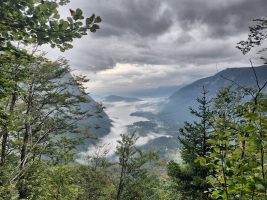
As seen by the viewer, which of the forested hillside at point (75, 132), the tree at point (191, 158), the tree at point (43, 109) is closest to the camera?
the forested hillside at point (75, 132)

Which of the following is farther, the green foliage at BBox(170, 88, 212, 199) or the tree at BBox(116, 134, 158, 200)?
the tree at BBox(116, 134, 158, 200)

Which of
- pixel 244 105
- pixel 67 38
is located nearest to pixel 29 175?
pixel 67 38

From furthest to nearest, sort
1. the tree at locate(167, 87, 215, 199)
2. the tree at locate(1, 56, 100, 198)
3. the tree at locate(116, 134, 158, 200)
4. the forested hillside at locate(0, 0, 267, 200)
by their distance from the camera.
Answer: the tree at locate(116, 134, 158, 200) < the tree at locate(167, 87, 215, 199) < the tree at locate(1, 56, 100, 198) < the forested hillside at locate(0, 0, 267, 200)

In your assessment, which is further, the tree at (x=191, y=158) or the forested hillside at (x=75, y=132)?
the tree at (x=191, y=158)

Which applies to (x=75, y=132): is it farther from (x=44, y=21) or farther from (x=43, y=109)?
(x=44, y=21)

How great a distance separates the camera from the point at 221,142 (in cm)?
347

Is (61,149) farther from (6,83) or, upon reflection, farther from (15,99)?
(6,83)

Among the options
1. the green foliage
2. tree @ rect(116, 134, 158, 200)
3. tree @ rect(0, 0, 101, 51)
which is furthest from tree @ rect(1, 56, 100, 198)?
tree @ rect(0, 0, 101, 51)

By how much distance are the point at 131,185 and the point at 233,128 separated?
28835mm

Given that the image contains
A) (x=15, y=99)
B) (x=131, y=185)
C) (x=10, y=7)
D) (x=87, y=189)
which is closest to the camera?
(x=10, y=7)

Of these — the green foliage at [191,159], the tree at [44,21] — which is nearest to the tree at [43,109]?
the green foliage at [191,159]

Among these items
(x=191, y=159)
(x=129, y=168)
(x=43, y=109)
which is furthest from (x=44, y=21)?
(x=129, y=168)

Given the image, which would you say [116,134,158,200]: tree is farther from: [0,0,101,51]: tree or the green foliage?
[0,0,101,51]: tree

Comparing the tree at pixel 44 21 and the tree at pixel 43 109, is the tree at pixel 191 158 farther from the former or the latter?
the tree at pixel 44 21
